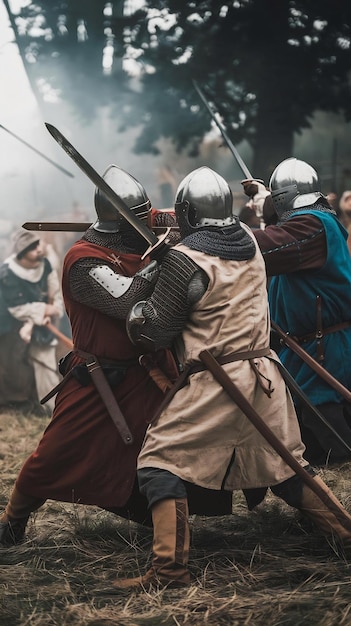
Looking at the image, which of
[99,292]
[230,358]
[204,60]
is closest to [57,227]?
[99,292]

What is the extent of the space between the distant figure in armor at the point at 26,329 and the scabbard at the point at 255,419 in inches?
200

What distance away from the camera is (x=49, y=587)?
3471mm

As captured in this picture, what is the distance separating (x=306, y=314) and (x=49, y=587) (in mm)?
2039

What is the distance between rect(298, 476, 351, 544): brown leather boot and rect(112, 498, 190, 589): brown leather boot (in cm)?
49

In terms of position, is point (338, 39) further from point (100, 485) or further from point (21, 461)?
point (100, 485)

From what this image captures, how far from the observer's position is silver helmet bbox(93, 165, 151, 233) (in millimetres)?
4060

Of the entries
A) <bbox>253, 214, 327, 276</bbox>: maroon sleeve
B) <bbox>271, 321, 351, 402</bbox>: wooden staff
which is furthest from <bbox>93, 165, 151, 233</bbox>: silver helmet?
<bbox>271, 321, 351, 402</bbox>: wooden staff

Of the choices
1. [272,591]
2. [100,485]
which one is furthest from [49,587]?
[272,591]

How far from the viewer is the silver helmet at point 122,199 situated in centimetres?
406

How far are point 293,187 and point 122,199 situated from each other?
4.06 ft

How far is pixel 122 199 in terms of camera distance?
4035 millimetres

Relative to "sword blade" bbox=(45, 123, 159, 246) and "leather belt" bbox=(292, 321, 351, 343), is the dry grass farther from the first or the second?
"sword blade" bbox=(45, 123, 159, 246)

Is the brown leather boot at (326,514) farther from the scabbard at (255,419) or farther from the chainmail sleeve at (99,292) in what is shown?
the chainmail sleeve at (99,292)

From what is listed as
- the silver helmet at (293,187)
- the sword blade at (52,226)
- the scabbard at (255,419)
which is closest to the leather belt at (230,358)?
the scabbard at (255,419)
